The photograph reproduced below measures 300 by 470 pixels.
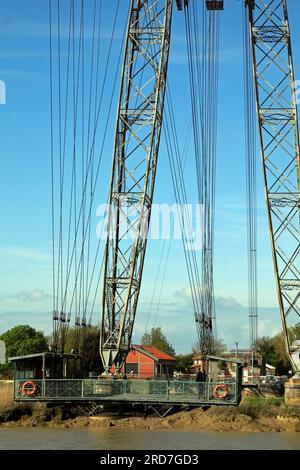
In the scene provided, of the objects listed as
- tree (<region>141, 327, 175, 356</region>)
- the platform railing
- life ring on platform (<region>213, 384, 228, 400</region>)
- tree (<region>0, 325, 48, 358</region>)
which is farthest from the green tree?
life ring on platform (<region>213, 384, 228, 400</region>)

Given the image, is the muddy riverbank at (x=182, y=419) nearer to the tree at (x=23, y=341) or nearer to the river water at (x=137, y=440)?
the river water at (x=137, y=440)

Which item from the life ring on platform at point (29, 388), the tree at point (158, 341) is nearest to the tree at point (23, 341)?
the tree at point (158, 341)

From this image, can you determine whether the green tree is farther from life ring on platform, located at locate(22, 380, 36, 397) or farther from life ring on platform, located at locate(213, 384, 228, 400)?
life ring on platform, located at locate(213, 384, 228, 400)

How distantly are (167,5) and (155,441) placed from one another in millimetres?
22927

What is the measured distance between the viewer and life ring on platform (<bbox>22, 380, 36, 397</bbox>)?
3269 cm

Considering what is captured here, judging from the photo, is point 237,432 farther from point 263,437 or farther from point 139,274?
point 139,274

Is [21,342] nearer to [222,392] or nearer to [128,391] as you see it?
[128,391]

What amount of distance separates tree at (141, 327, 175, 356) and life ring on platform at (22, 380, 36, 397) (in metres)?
79.2

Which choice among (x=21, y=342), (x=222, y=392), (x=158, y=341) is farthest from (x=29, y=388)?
(x=158, y=341)

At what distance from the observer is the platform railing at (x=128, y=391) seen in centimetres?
3144

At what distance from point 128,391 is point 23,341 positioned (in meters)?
51.5

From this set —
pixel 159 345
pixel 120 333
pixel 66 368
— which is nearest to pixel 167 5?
pixel 120 333

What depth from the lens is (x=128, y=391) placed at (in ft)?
108

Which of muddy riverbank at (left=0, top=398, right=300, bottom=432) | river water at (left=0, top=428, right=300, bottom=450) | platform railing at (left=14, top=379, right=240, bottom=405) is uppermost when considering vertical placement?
platform railing at (left=14, top=379, right=240, bottom=405)
